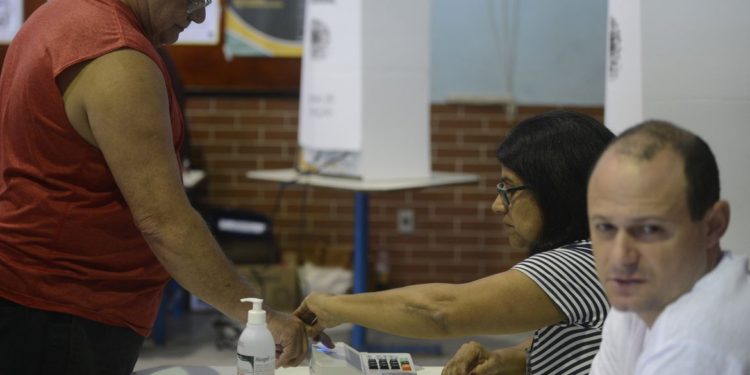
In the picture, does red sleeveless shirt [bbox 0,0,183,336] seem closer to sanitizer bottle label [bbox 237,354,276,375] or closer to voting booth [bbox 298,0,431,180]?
sanitizer bottle label [bbox 237,354,276,375]

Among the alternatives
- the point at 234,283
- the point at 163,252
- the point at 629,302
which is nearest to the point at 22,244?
the point at 163,252

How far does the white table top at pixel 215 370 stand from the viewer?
6.38 ft

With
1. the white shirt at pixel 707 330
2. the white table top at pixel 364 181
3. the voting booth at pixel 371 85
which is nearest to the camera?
the white shirt at pixel 707 330

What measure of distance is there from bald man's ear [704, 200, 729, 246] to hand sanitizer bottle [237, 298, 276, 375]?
760 mm

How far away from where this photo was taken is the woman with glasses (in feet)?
5.31

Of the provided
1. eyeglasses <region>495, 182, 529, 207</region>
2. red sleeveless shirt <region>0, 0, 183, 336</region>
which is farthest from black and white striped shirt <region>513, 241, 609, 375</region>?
red sleeveless shirt <region>0, 0, 183, 336</region>

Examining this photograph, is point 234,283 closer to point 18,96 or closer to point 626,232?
point 18,96

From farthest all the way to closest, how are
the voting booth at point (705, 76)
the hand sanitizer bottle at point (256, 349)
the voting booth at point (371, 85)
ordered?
the voting booth at point (371, 85) < the voting booth at point (705, 76) < the hand sanitizer bottle at point (256, 349)

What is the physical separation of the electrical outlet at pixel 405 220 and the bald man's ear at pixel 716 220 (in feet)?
14.1

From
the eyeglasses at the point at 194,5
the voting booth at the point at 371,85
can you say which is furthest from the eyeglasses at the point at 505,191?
the voting booth at the point at 371,85

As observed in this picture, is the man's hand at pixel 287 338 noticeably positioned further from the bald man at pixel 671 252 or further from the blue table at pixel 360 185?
the blue table at pixel 360 185

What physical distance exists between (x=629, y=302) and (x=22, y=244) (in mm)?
1123

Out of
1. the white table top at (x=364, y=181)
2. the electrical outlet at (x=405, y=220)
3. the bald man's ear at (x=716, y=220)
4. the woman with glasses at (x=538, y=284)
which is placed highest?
the bald man's ear at (x=716, y=220)

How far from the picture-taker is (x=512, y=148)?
5.84 ft
